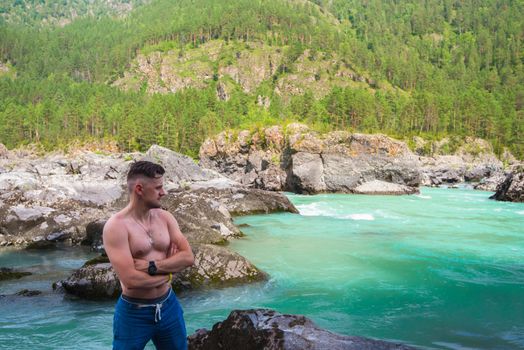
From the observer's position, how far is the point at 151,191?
4.09 m

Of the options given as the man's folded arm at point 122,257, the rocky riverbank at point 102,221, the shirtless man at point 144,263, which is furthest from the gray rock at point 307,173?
the man's folded arm at point 122,257

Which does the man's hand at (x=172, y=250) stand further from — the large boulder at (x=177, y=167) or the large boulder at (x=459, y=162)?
the large boulder at (x=459, y=162)

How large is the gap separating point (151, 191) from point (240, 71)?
15365 centimetres

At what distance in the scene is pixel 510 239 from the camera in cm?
1869

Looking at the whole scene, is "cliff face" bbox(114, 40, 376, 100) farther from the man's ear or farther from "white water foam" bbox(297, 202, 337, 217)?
the man's ear

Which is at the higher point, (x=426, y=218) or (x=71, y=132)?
(x=71, y=132)

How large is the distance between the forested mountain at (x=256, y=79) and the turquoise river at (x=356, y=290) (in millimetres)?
41804

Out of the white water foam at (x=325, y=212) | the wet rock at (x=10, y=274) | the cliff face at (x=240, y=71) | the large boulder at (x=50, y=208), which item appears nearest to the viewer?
the wet rock at (x=10, y=274)

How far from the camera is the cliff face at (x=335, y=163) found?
44562mm

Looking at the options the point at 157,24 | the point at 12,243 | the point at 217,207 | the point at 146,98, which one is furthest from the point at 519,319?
the point at 157,24

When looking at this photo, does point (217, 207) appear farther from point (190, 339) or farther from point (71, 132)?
point (71, 132)

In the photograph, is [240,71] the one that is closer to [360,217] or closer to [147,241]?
[360,217]

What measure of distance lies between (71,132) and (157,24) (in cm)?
10650

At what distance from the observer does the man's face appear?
13.4ft
